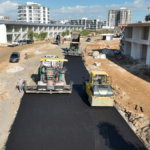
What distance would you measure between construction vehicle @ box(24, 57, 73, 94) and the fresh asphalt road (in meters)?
0.84

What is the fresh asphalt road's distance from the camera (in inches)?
353

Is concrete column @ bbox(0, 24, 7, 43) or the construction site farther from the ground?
concrete column @ bbox(0, 24, 7, 43)

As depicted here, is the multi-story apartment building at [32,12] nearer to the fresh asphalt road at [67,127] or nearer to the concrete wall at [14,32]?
the concrete wall at [14,32]

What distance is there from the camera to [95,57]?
35312mm

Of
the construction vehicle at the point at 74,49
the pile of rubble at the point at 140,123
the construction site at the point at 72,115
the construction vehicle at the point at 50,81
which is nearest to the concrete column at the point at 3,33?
the construction vehicle at the point at 74,49

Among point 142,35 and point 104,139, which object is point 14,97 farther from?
point 142,35

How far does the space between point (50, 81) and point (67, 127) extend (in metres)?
5.69

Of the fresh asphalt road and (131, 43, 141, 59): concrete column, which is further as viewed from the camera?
(131, 43, 141, 59): concrete column

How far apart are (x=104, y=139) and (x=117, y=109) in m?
4.26

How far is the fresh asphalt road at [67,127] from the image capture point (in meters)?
8.97

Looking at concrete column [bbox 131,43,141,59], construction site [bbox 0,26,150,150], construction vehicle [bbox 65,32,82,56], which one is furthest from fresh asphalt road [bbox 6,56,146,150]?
concrete column [bbox 131,43,141,59]

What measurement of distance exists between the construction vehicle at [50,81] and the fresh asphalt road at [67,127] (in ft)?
2.75

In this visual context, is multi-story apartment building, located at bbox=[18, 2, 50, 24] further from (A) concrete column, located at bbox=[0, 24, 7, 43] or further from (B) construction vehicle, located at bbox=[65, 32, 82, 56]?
(B) construction vehicle, located at bbox=[65, 32, 82, 56]

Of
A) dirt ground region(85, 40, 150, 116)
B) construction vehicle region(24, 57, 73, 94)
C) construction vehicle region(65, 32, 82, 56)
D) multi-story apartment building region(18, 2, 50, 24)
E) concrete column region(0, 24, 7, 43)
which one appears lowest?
dirt ground region(85, 40, 150, 116)
